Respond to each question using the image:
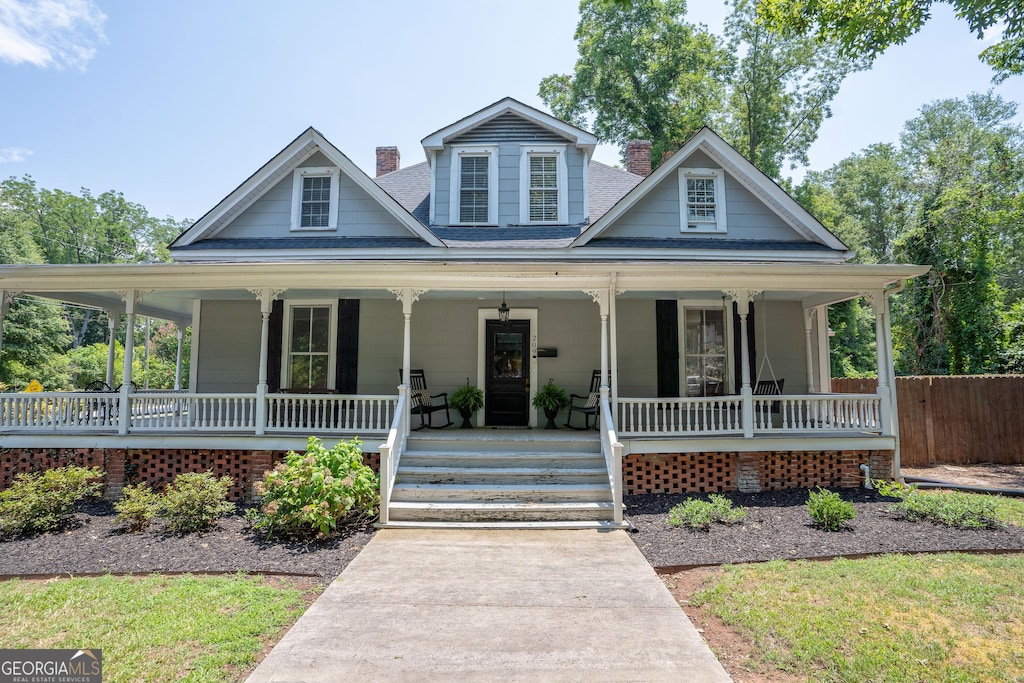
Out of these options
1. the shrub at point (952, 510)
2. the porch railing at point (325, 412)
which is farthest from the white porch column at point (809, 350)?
the porch railing at point (325, 412)

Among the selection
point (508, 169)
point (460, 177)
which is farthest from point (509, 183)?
point (460, 177)

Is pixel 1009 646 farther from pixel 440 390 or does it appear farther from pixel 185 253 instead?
pixel 185 253

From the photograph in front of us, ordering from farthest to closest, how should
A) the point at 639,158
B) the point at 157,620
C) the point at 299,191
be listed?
1. the point at 639,158
2. the point at 299,191
3. the point at 157,620

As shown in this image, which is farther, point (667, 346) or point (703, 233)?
point (703, 233)

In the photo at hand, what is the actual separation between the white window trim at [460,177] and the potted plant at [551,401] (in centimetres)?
361

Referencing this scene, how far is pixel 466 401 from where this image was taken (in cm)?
908

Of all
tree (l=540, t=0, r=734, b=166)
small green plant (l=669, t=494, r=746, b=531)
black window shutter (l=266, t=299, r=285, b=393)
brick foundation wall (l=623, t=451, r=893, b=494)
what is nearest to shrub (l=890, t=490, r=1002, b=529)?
brick foundation wall (l=623, t=451, r=893, b=494)

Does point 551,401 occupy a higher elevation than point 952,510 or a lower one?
higher

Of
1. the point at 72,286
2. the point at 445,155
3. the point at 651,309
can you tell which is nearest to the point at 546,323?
the point at 651,309

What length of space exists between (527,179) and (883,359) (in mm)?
6909

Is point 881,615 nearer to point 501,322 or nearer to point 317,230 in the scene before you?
point 501,322

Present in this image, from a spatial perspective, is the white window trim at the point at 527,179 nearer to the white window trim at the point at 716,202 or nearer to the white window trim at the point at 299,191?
the white window trim at the point at 716,202

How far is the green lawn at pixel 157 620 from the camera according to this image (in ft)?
10.6

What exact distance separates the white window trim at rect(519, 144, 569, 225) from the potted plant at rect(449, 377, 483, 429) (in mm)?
3553
